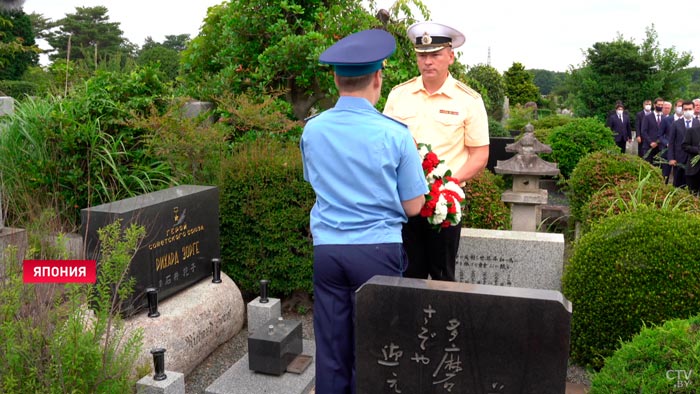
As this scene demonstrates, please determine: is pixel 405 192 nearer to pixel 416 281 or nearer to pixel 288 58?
pixel 416 281

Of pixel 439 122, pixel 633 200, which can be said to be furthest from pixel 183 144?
pixel 633 200

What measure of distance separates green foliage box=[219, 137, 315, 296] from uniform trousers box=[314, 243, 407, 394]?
2969 millimetres

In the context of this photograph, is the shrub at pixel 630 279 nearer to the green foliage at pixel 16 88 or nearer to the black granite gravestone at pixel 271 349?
the black granite gravestone at pixel 271 349

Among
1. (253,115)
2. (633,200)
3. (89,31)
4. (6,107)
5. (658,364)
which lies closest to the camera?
(658,364)

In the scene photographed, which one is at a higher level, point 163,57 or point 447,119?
point 163,57

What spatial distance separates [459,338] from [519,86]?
1354 inches

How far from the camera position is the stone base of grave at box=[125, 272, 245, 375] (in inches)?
178

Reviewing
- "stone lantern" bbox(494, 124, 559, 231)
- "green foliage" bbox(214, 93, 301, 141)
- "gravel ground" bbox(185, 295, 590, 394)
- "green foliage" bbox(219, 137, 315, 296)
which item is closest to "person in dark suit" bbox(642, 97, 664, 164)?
"stone lantern" bbox(494, 124, 559, 231)

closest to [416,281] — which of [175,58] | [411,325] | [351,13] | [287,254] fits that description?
[411,325]

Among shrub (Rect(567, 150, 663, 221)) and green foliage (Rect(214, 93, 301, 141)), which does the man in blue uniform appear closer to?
green foliage (Rect(214, 93, 301, 141))

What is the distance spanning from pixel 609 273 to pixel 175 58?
36.8m

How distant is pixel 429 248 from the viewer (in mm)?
3883

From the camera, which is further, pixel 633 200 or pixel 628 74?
pixel 628 74
